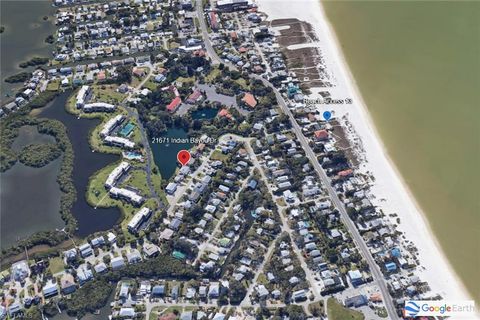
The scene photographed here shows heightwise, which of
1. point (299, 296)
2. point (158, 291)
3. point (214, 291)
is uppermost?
point (158, 291)

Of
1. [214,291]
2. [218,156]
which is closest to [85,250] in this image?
[214,291]

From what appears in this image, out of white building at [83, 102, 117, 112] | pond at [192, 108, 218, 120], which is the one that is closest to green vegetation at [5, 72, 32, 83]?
white building at [83, 102, 117, 112]

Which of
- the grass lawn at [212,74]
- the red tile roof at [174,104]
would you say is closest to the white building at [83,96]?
the red tile roof at [174,104]

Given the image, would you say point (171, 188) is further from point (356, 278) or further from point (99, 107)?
point (356, 278)

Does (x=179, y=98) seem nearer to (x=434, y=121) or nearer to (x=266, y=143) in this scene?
(x=266, y=143)

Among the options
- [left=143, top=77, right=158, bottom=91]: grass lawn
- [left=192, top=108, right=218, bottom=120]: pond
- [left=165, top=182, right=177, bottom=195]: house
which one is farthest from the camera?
[left=143, top=77, right=158, bottom=91]: grass lawn

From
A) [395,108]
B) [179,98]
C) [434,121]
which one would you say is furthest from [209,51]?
[434,121]

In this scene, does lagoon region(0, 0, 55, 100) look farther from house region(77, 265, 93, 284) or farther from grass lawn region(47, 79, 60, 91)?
house region(77, 265, 93, 284)
